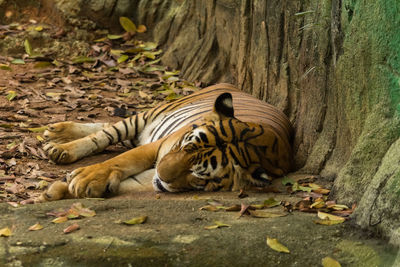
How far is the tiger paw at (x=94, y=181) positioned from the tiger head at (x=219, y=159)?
29cm

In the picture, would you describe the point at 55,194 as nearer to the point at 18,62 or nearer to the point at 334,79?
the point at 334,79

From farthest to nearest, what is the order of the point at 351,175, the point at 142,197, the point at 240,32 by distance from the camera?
the point at 240,32 < the point at 142,197 < the point at 351,175

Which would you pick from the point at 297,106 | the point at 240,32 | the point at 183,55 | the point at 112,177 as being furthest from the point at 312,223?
the point at 183,55

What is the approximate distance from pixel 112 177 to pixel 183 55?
4417mm

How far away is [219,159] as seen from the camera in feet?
15.3

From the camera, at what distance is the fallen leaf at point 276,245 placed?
3366 mm

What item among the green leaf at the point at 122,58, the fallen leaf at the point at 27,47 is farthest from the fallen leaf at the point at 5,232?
the fallen leaf at the point at 27,47

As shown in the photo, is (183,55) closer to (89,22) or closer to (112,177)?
(89,22)

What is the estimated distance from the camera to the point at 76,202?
4.35m

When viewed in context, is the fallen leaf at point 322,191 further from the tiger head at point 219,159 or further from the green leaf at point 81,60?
the green leaf at point 81,60

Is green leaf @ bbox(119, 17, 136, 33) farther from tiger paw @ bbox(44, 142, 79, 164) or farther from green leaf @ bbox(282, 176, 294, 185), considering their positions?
green leaf @ bbox(282, 176, 294, 185)

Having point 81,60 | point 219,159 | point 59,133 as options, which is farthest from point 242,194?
point 81,60

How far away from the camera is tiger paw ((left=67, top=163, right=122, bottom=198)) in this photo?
15.3ft

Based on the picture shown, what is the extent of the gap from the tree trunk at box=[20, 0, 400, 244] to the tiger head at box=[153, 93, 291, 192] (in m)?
0.43
